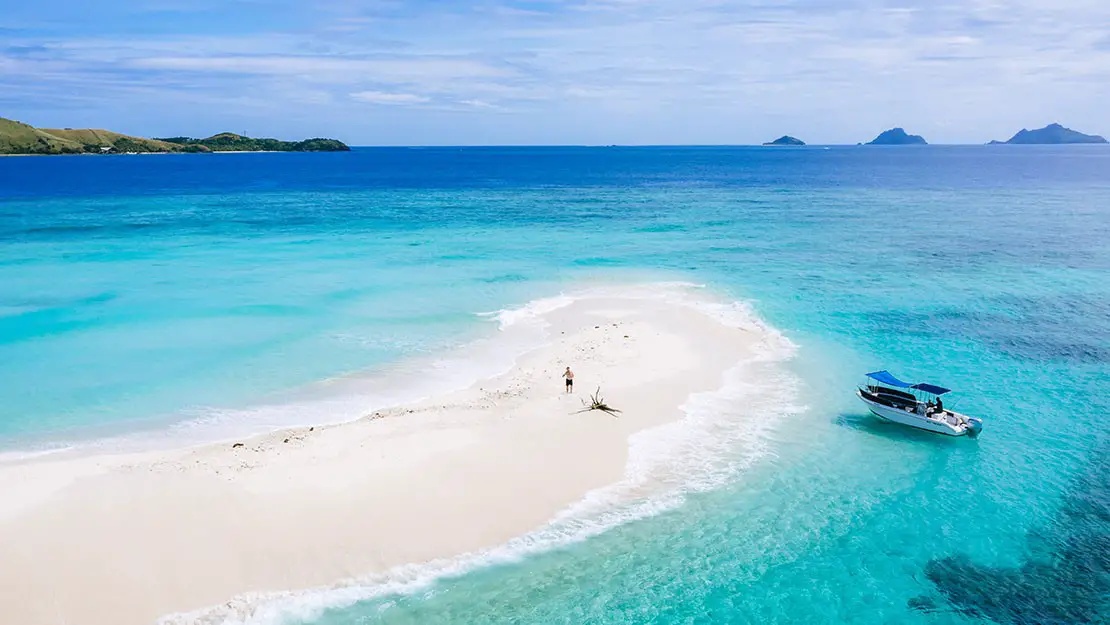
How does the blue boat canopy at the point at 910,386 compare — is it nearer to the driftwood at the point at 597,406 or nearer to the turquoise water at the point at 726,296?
the turquoise water at the point at 726,296

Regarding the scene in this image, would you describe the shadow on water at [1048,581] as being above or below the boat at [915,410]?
below

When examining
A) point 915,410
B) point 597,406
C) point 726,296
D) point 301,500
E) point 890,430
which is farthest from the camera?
point 726,296

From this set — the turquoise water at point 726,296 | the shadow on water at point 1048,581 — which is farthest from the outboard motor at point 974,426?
the shadow on water at point 1048,581

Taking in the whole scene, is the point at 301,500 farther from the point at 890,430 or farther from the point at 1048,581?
the point at 890,430

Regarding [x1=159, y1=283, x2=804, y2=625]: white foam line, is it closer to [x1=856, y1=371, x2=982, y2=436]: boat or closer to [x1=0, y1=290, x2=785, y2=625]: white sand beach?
[x1=0, y1=290, x2=785, y2=625]: white sand beach

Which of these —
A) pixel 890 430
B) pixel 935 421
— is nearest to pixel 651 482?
pixel 890 430

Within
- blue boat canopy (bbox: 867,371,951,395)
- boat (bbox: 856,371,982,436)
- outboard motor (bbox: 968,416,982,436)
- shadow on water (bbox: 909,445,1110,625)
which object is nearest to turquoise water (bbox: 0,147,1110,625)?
shadow on water (bbox: 909,445,1110,625)

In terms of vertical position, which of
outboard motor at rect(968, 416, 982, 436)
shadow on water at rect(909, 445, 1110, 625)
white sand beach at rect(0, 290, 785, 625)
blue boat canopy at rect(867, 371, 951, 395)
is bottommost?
shadow on water at rect(909, 445, 1110, 625)
